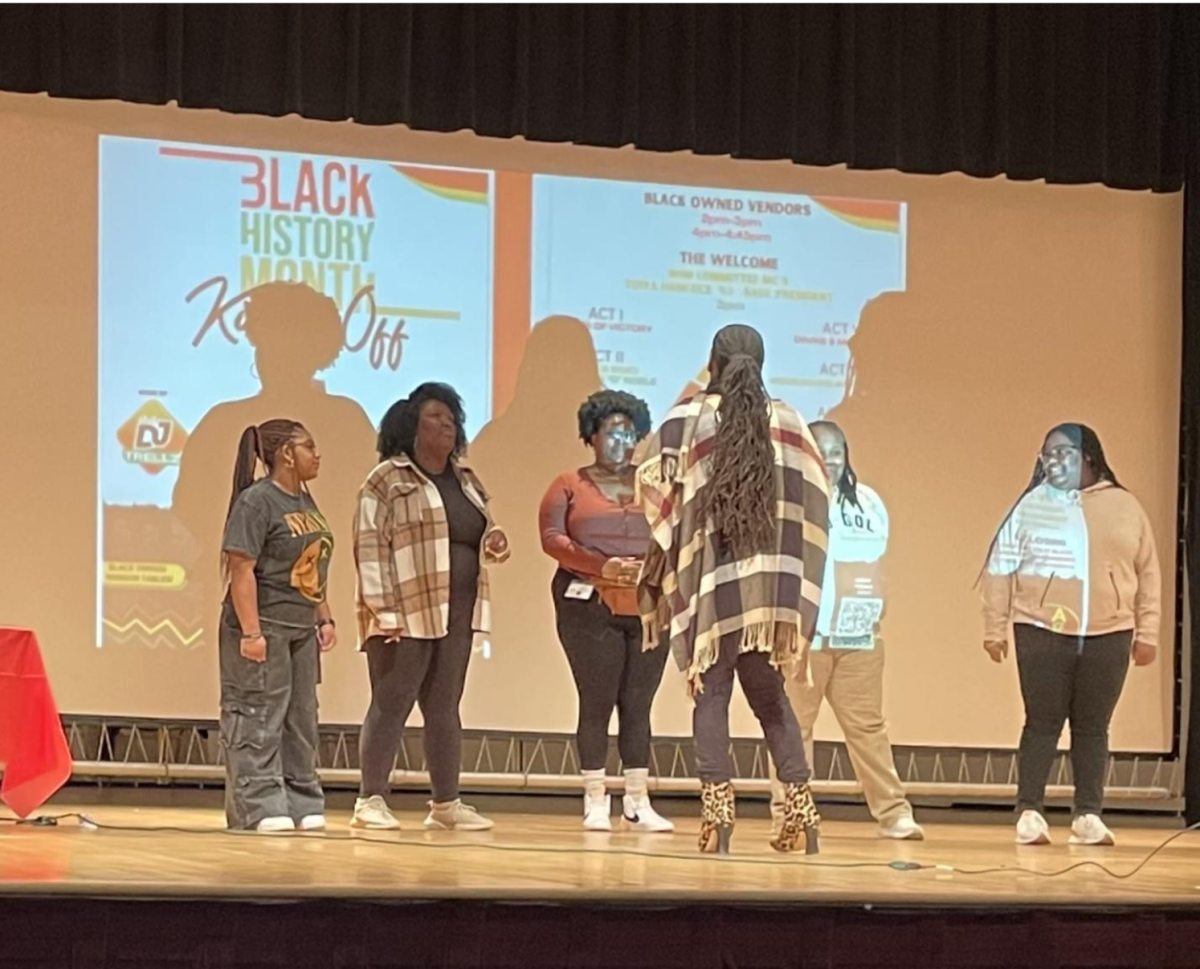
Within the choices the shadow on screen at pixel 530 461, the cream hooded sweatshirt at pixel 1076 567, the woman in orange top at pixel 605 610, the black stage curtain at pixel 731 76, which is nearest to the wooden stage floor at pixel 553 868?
the woman in orange top at pixel 605 610

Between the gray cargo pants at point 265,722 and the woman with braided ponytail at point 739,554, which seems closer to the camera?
the woman with braided ponytail at point 739,554

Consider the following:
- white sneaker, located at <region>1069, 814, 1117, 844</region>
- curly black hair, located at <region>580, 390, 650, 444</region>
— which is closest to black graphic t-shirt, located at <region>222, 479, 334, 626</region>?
curly black hair, located at <region>580, 390, 650, 444</region>

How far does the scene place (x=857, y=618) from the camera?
6.06 m

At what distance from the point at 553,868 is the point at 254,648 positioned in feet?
4.64

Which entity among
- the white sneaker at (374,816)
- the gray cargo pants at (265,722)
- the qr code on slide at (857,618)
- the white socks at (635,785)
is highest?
the qr code on slide at (857,618)

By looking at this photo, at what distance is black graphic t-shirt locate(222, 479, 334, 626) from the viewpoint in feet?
17.8

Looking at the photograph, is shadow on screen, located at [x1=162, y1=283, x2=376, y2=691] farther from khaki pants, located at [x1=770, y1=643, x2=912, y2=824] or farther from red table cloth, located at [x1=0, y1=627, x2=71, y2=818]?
khaki pants, located at [x1=770, y1=643, x2=912, y2=824]

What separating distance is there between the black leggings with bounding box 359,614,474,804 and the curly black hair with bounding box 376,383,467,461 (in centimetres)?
60

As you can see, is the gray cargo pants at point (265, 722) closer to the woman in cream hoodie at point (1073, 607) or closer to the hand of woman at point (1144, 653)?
the woman in cream hoodie at point (1073, 607)

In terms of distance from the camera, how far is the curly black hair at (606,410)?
606 centimetres

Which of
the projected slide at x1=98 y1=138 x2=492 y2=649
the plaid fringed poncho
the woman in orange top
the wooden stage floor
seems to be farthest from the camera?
the projected slide at x1=98 y1=138 x2=492 y2=649

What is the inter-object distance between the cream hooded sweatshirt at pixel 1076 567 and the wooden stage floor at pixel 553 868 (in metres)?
0.78

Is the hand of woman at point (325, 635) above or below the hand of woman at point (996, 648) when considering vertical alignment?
above

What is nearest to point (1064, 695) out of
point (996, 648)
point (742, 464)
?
point (996, 648)
